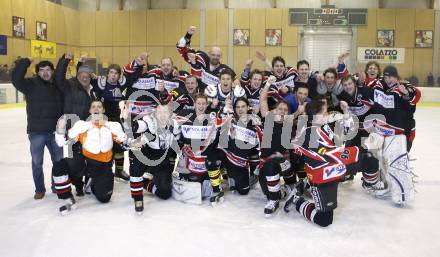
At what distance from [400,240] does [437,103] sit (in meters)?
14.8

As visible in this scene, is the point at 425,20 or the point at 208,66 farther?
the point at 425,20

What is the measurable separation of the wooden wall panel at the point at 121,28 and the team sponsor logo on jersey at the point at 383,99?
18.4m

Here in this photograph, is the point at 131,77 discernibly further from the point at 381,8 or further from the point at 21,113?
the point at 381,8

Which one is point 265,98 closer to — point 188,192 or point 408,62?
point 188,192

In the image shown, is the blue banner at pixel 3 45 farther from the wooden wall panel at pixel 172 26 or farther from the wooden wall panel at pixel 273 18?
the wooden wall panel at pixel 273 18

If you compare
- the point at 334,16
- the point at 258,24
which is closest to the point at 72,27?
the point at 258,24

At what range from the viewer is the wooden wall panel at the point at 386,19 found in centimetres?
1942

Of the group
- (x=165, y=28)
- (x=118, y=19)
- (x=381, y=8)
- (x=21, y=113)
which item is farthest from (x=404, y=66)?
(x=21, y=113)

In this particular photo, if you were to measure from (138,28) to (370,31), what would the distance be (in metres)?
11.5

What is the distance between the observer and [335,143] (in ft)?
13.0

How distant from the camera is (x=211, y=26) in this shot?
2039 centimetres

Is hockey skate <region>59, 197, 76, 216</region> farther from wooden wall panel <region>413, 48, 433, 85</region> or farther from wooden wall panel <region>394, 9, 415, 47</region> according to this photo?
wooden wall panel <region>413, 48, 433, 85</region>

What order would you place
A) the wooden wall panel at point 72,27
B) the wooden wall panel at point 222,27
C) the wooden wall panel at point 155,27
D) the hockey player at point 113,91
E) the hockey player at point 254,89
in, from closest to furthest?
the hockey player at point 254,89
the hockey player at point 113,91
the wooden wall panel at point 222,27
the wooden wall panel at point 72,27
the wooden wall panel at point 155,27

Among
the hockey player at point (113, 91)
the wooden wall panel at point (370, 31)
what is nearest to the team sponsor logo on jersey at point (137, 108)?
the hockey player at point (113, 91)
